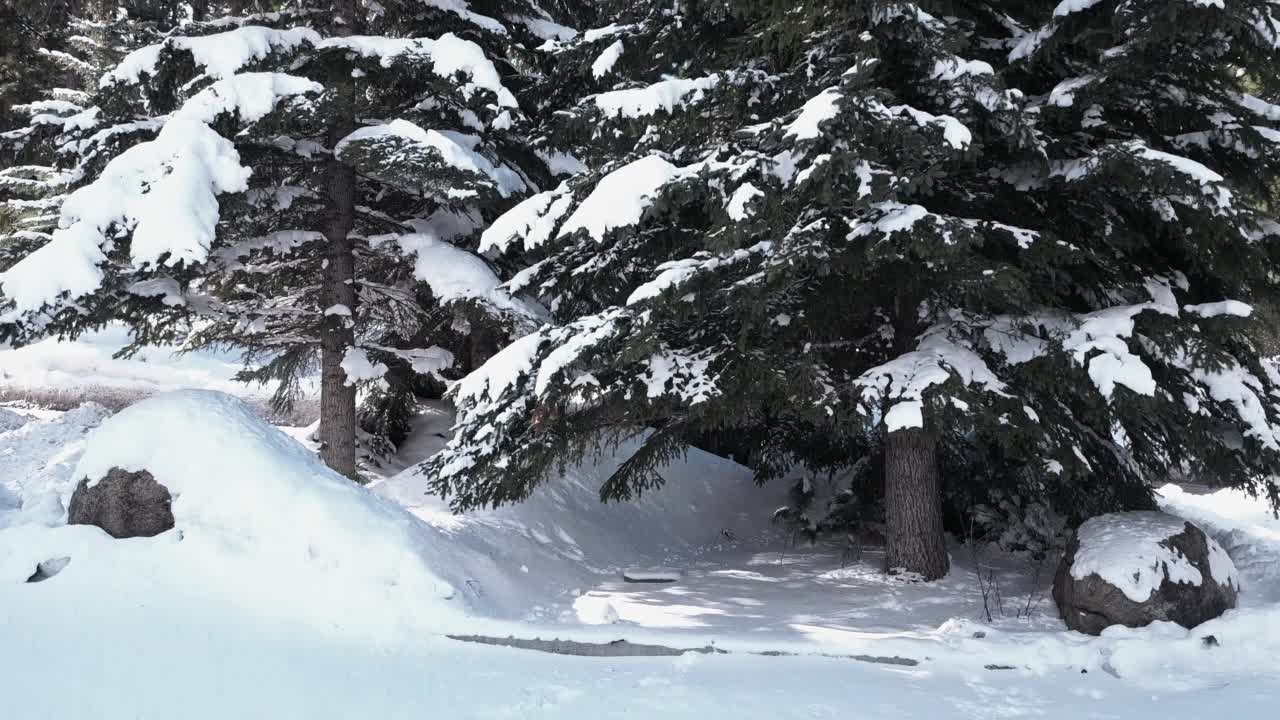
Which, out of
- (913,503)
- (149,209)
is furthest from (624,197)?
(913,503)

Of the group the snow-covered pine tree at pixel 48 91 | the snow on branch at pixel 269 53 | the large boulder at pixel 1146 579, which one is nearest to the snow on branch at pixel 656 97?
the snow on branch at pixel 269 53

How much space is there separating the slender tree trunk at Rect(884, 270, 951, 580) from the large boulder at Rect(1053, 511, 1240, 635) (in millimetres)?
1448

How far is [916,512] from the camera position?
8.27m

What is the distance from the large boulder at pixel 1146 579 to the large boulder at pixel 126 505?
700 cm

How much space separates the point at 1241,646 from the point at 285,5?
12.2 m

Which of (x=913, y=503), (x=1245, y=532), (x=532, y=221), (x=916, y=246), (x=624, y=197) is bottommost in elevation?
(x=1245, y=532)

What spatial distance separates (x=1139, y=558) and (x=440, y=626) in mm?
5119

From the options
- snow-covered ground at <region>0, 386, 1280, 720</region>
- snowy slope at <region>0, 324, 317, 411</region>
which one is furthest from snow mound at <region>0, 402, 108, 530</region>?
snowy slope at <region>0, 324, 317, 411</region>

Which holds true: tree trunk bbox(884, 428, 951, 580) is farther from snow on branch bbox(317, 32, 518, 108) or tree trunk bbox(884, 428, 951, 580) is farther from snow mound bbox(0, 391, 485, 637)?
snow on branch bbox(317, 32, 518, 108)

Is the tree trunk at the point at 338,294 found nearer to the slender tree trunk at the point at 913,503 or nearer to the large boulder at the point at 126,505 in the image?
the large boulder at the point at 126,505

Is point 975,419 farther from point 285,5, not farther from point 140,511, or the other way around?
point 285,5

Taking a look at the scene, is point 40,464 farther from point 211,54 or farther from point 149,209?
point 211,54

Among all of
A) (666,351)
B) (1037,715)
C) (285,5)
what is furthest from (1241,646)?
(285,5)

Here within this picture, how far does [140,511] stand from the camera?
668 cm
